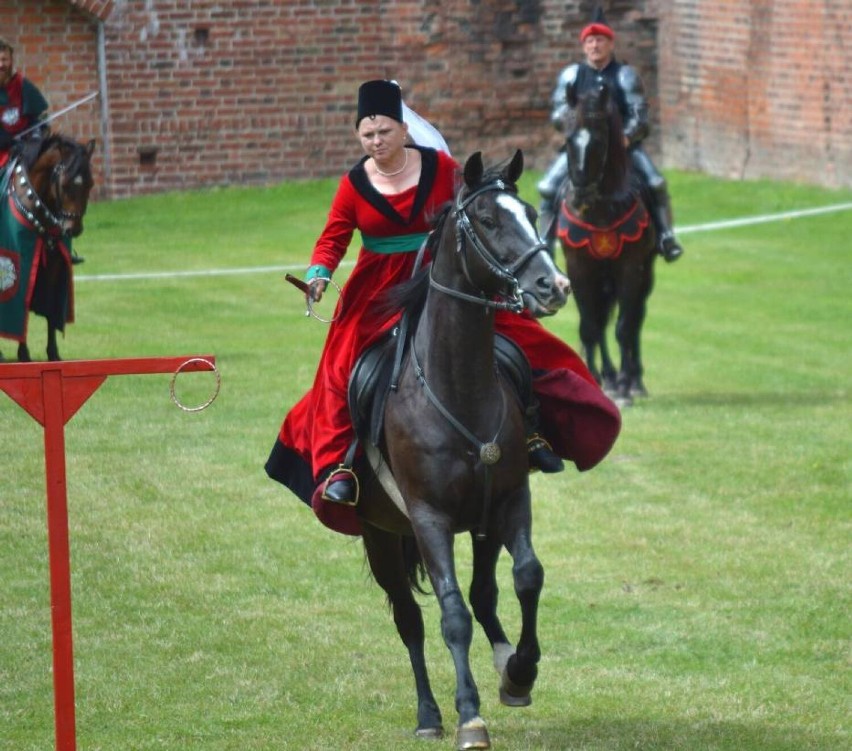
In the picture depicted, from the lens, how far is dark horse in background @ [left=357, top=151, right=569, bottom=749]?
19.4ft

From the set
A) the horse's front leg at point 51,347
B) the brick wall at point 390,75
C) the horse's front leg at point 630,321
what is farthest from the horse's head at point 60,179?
the brick wall at point 390,75

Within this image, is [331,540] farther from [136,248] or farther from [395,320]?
[136,248]

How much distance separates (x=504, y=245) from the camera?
228 inches

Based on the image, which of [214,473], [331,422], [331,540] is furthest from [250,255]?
[331,422]

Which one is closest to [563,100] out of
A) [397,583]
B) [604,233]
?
[604,233]

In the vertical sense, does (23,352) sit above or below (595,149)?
below

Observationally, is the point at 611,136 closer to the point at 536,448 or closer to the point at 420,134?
the point at 420,134

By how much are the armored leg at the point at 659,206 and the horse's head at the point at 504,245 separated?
24.5 ft

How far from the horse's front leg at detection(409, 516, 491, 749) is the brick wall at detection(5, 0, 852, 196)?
17.1 metres

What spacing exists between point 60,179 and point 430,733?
8429 millimetres

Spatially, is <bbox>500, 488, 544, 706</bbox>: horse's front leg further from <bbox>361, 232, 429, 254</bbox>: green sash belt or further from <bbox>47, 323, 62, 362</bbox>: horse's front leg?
<bbox>47, 323, 62, 362</bbox>: horse's front leg

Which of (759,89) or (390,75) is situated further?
(390,75)

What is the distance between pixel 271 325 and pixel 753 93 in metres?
9.17

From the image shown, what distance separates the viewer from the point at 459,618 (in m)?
6.03
